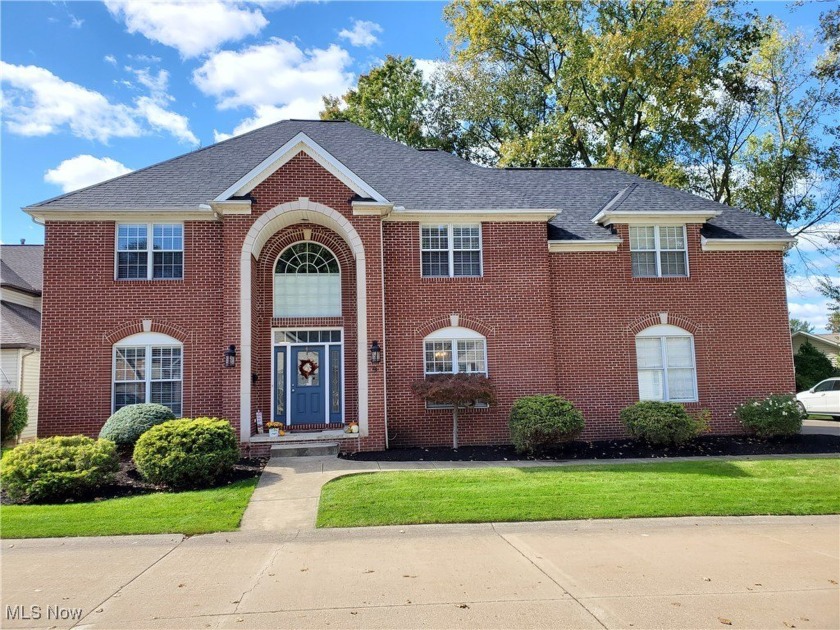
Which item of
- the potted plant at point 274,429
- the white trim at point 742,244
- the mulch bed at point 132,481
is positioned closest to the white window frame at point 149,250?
the potted plant at point 274,429

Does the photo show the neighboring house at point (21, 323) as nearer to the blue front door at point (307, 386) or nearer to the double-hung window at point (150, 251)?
the double-hung window at point (150, 251)

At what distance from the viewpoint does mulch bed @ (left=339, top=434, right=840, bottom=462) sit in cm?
1320

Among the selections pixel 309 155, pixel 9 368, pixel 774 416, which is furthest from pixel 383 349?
pixel 9 368

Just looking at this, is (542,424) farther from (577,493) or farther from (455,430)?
(577,493)

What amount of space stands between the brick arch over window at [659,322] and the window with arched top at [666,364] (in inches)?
3.9

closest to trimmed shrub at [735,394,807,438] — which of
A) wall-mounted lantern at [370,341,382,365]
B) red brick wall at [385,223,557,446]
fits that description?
red brick wall at [385,223,557,446]

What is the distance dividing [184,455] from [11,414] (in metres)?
8.72

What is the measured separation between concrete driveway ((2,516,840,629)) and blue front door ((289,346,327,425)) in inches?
276

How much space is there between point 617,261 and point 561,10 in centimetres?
2010

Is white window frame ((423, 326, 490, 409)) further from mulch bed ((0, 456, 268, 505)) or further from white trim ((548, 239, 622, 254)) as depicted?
mulch bed ((0, 456, 268, 505))

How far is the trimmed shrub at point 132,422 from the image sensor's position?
40.9 feet

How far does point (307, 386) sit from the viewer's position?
15.4 metres

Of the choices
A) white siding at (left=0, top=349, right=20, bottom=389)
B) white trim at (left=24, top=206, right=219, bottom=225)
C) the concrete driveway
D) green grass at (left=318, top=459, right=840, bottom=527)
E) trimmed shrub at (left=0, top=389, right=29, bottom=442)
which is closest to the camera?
the concrete driveway

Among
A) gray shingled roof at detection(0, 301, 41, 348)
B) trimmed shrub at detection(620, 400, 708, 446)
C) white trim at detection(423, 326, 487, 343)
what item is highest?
gray shingled roof at detection(0, 301, 41, 348)
